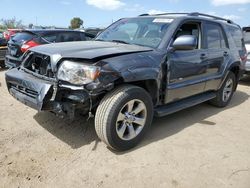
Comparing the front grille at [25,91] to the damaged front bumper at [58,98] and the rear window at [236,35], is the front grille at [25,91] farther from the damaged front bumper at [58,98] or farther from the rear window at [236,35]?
the rear window at [236,35]

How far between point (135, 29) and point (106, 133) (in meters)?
2.01

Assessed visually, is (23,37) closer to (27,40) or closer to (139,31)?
(27,40)

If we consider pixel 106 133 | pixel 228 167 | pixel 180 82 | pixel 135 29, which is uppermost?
pixel 135 29

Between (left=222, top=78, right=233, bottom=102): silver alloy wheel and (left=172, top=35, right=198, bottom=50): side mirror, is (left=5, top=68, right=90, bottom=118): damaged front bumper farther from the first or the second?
(left=222, top=78, right=233, bottom=102): silver alloy wheel

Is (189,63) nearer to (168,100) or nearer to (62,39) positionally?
(168,100)

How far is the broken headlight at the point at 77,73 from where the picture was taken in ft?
9.91

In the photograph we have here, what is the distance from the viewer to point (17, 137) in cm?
369

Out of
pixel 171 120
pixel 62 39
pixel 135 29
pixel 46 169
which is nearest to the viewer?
pixel 46 169

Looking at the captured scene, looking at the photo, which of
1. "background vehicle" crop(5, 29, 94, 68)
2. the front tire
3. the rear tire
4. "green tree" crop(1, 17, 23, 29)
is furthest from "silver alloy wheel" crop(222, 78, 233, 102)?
"green tree" crop(1, 17, 23, 29)

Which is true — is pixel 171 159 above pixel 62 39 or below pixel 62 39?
below

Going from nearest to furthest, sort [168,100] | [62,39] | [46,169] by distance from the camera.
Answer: [46,169], [168,100], [62,39]

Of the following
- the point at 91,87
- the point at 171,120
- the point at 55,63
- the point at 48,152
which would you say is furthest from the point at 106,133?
the point at 171,120

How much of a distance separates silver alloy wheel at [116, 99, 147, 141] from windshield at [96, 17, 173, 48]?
0.97 metres

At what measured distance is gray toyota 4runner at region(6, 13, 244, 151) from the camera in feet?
10.1
